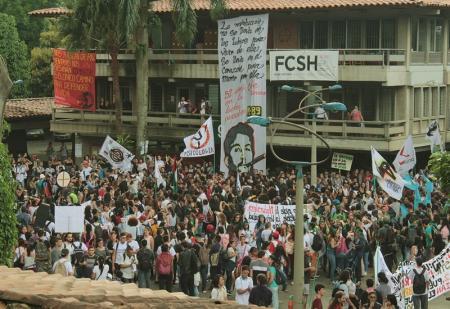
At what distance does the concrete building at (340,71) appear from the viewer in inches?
1494

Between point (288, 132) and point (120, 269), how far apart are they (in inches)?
767

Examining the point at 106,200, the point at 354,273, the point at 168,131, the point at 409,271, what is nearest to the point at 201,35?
the point at 168,131

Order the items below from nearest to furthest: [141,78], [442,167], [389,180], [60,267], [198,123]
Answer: [60,267]
[442,167]
[389,180]
[141,78]
[198,123]

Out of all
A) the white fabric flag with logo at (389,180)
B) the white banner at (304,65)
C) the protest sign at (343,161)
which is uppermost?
the white banner at (304,65)

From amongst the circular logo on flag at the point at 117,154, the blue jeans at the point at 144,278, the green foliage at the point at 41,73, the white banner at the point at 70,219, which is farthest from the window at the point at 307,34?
the green foliage at the point at 41,73

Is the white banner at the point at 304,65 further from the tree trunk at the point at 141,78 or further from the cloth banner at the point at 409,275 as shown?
the cloth banner at the point at 409,275

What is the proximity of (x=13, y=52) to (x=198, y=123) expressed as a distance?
25663mm

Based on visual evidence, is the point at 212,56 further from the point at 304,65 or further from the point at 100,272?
the point at 100,272

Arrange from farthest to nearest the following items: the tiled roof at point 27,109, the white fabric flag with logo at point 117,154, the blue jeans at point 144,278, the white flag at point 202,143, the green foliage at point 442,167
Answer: the tiled roof at point 27,109 < the white flag at point 202,143 < the white fabric flag with logo at point 117,154 < the green foliage at point 442,167 < the blue jeans at point 144,278

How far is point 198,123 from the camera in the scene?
4106 centimetres

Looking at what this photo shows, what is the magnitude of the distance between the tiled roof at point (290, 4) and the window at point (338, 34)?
5.06 feet

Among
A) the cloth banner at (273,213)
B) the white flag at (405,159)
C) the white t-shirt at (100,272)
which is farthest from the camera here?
the white flag at (405,159)

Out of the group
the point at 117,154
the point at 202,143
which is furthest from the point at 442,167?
the point at 117,154

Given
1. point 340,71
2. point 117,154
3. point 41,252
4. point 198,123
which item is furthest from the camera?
point 198,123
